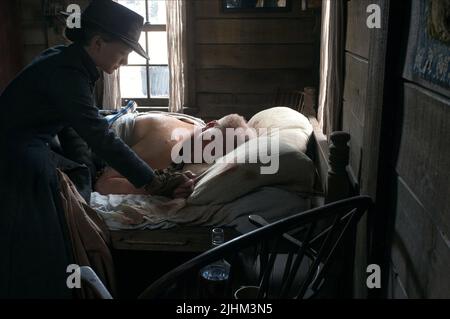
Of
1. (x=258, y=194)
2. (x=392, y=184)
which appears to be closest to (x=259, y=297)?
(x=392, y=184)

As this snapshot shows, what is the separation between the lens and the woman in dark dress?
1.81 meters

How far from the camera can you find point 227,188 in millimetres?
2074

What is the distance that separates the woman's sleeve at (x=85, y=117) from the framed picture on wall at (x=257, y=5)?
2.60m

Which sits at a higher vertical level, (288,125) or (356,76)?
(356,76)

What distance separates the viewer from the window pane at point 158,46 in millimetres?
4527

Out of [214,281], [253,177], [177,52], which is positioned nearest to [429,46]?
[214,281]

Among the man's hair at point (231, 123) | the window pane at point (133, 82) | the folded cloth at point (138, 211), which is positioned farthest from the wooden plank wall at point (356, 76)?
the window pane at point (133, 82)

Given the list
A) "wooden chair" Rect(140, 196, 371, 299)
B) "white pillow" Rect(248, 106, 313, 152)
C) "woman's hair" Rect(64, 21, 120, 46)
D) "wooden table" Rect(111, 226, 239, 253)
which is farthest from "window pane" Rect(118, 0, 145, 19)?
"wooden chair" Rect(140, 196, 371, 299)

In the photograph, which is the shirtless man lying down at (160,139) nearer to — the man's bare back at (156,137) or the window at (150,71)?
the man's bare back at (156,137)

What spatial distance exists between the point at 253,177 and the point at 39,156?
89 cm

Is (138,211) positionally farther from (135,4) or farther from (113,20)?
(135,4)

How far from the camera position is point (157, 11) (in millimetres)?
4465

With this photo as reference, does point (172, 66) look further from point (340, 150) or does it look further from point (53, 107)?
point (340, 150)

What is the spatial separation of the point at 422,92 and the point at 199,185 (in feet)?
4.22
